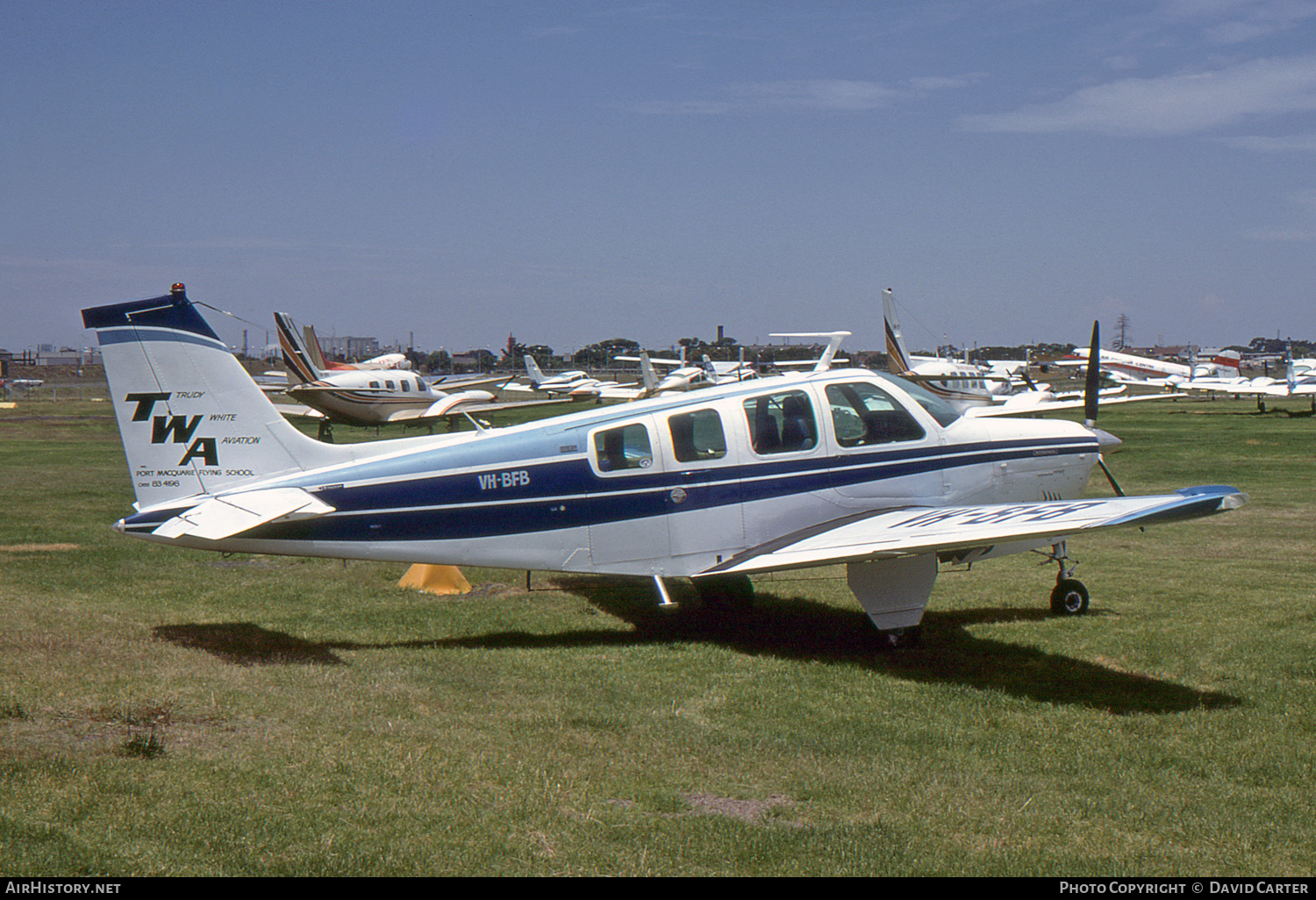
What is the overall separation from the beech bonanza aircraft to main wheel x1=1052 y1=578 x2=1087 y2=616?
89 cm

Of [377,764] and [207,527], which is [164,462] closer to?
[207,527]

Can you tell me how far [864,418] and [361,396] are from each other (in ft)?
98.2

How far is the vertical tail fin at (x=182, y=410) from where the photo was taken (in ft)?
28.5

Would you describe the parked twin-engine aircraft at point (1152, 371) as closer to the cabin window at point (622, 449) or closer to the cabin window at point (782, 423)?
the cabin window at point (782, 423)

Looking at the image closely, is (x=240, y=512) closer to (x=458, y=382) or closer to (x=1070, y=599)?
(x=1070, y=599)

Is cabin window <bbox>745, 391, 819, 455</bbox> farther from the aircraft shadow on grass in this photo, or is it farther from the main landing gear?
the main landing gear

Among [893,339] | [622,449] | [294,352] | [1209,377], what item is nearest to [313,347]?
[294,352]

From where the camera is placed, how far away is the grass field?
16.2 feet

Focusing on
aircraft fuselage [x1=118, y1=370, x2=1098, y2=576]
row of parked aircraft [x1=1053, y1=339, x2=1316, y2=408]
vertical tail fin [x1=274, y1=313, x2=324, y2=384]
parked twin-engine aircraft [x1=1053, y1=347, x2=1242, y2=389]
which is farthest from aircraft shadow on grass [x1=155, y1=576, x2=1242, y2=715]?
parked twin-engine aircraft [x1=1053, y1=347, x2=1242, y2=389]

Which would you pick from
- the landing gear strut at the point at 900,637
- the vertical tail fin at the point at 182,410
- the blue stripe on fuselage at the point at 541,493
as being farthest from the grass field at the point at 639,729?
the vertical tail fin at the point at 182,410

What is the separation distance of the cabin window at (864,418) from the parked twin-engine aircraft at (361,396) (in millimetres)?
26561

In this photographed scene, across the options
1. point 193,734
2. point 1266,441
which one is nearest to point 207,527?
point 193,734
